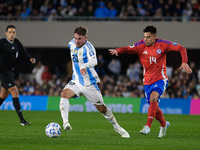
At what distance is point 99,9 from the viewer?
74.3 ft

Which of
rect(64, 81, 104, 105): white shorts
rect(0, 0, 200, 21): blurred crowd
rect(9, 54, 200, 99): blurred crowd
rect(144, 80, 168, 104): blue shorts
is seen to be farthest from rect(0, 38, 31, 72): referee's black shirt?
rect(0, 0, 200, 21): blurred crowd

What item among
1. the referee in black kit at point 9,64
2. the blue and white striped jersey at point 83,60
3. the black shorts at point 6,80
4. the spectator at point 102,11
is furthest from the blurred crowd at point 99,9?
the blue and white striped jersey at point 83,60

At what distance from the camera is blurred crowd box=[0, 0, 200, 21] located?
2216 cm

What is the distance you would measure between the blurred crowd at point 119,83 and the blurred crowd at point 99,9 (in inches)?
100

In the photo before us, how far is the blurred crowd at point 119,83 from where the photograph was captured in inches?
806

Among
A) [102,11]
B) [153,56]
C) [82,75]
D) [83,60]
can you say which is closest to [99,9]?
[102,11]

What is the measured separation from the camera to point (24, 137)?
8.88 m

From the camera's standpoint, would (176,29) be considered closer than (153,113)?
No

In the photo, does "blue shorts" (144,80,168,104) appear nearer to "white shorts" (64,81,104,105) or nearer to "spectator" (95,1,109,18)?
"white shorts" (64,81,104,105)

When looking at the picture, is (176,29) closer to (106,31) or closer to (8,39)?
(106,31)

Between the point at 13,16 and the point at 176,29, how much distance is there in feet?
28.7

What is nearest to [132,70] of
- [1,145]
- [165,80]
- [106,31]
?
[106,31]

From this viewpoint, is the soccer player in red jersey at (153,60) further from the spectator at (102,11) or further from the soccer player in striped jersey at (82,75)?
the spectator at (102,11)

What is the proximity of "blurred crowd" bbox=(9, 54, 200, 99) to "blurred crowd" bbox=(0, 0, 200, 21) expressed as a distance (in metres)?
2.55
